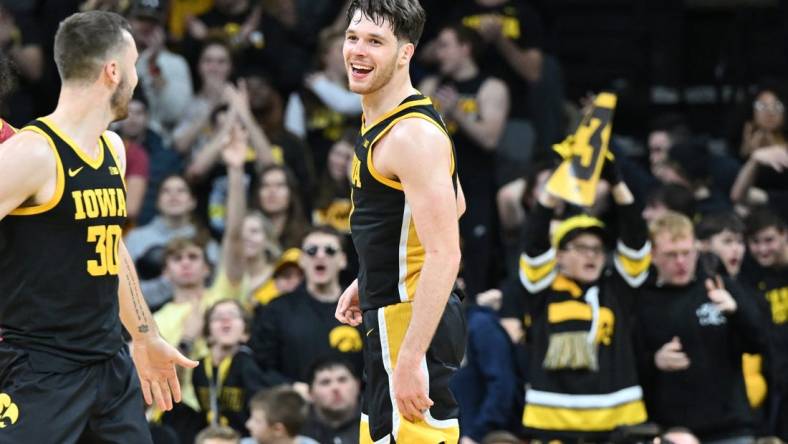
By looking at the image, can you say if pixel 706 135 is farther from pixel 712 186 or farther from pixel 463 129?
pixel 463 129

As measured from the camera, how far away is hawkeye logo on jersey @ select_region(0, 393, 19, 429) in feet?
18.9

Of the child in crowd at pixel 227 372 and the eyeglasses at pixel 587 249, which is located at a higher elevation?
the eyeglasses at pixel 587 249

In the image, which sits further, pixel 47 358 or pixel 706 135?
pixel 706 135

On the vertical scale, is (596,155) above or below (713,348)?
above

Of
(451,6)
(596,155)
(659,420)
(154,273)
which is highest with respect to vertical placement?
(451,6)

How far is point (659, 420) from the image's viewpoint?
376 inches

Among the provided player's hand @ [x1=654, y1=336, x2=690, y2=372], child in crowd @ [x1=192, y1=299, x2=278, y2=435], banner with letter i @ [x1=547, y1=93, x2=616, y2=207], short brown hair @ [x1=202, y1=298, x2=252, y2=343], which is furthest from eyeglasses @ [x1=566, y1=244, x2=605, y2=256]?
short brown hair @ [x1=202, y1=298, x2=252, y2=343]

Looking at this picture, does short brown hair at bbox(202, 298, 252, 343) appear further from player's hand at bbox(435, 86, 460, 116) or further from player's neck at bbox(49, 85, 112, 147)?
player's neck at bbox(49, 85, 112, 147)

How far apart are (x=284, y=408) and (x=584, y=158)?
2.29 m

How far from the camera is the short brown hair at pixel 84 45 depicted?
5910 millimetres

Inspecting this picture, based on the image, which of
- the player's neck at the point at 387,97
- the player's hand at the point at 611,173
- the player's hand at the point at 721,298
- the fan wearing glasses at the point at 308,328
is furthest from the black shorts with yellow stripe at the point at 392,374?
the player's hand at the point at 721,298

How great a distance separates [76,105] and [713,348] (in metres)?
4.98

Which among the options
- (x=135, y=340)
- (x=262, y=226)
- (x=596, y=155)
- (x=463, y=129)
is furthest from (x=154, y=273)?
(x=135, y=340)

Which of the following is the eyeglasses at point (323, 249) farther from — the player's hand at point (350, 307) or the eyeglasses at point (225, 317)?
the player's hand at point (350, 307)
